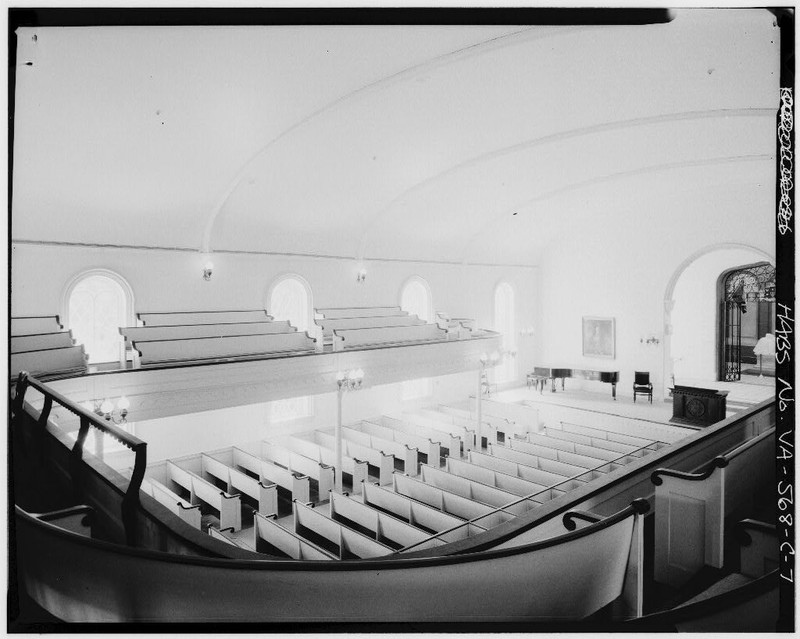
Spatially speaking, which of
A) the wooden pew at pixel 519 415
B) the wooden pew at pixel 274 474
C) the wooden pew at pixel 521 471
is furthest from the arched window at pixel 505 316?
the wooden pew at pixel 274 474

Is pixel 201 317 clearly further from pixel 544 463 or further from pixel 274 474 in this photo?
pixel 544 463

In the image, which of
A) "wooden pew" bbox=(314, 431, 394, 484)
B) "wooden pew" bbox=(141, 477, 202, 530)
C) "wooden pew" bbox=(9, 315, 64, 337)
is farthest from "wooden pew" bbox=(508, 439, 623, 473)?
"wooden pew" bbox=(9, 315, 64, 337)

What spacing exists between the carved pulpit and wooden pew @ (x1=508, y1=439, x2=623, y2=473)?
16.2 feet

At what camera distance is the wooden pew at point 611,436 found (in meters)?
10.3

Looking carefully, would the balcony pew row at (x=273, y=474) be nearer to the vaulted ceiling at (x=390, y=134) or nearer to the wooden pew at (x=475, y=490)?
the wooden pew at (x=475, y=490)

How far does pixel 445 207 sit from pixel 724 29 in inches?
295

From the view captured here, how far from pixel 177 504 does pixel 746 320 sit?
9.15 metres

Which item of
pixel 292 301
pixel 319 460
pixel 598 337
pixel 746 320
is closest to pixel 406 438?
pixel 319 460

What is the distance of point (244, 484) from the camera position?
9773mm

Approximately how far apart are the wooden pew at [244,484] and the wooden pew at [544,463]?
429 centimetres

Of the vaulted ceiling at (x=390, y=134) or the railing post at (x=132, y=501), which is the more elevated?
the vaulted ceiling at (x=390, y=134)

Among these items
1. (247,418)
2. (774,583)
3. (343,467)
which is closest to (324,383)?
(343,467)

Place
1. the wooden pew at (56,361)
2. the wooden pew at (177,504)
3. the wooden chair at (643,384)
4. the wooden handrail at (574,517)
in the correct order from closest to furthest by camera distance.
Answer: the wooden handrail at (574,517) → the wooden pew at (56,361) → the wooden pew at (177,504) → the wooden chair at (643,384)

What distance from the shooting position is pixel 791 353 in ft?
11.6
